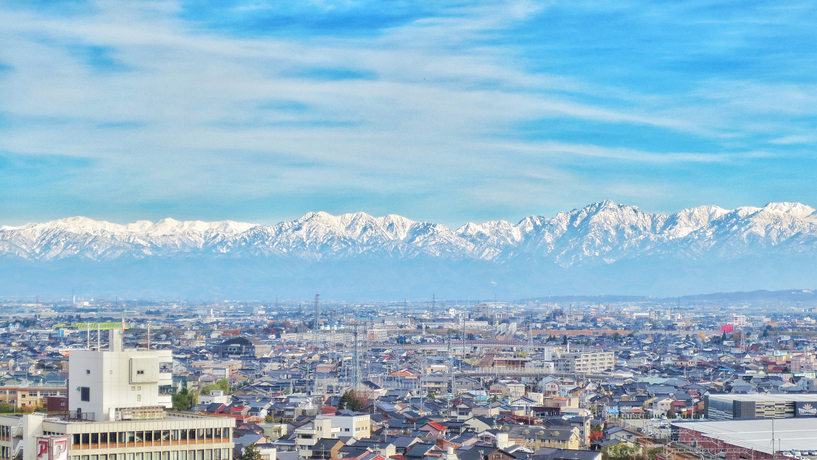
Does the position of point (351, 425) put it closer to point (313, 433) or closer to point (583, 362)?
point (313, 433)

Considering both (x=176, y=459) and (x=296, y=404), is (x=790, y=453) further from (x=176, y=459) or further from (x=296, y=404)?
(x=176, y=459)

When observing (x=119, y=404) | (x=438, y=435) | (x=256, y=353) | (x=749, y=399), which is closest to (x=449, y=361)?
(x=256, y=353)

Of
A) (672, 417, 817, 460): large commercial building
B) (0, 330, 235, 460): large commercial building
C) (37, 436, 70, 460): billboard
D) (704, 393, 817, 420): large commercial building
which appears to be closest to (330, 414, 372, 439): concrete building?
(672, 417, 817, 460): large commercial building

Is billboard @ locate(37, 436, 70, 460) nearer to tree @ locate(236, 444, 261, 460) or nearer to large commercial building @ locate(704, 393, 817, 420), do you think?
tree @ locate(236, 444, 261, 460)

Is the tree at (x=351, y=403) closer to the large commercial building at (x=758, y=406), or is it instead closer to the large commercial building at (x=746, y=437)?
the large commercial building at (x=746, y=437)

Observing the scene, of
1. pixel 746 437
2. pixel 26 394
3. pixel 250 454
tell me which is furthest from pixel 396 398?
pixel 250 454
